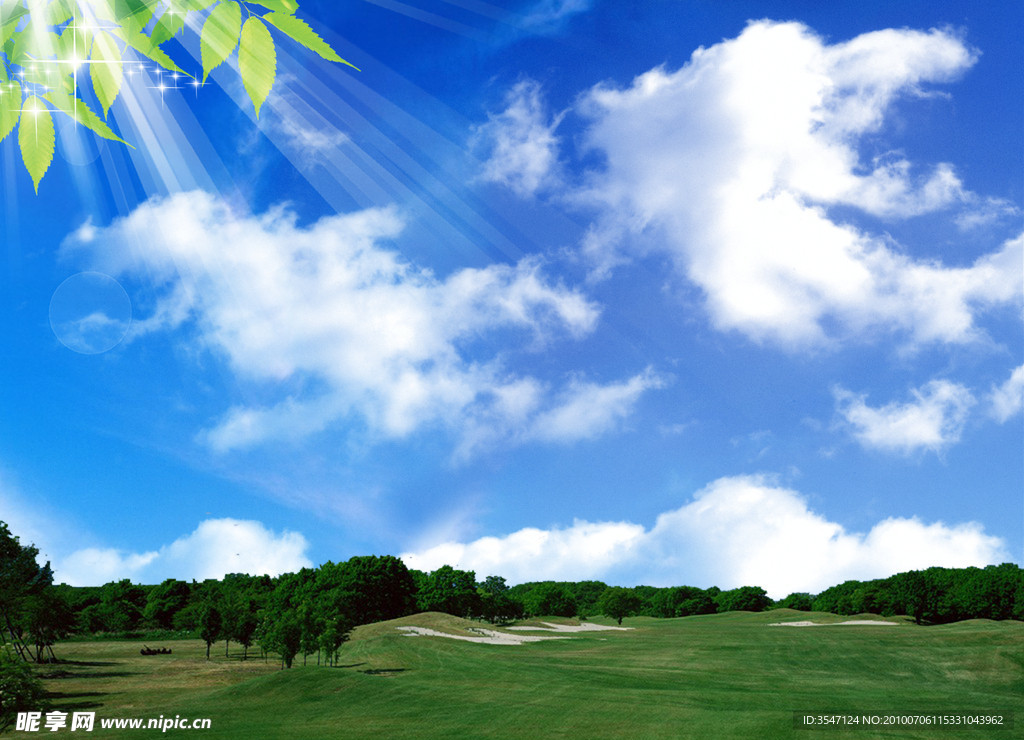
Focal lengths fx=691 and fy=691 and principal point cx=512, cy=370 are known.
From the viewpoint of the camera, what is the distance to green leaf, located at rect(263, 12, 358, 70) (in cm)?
293

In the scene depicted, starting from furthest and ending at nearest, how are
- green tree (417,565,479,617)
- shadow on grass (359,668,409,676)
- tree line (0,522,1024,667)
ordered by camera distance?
1. green tree (417,565,479,617)
2. tree line (0,522,1024,667)
3. shadow on grass (359,668,409,676)

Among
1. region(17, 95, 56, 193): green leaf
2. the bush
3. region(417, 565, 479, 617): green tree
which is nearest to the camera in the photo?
region(17, 95, 56, 193): green leaf

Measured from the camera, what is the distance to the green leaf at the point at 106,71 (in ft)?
11.3

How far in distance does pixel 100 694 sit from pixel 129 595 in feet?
272

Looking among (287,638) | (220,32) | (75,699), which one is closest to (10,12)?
(220,32)

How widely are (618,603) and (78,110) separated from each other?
386 feet

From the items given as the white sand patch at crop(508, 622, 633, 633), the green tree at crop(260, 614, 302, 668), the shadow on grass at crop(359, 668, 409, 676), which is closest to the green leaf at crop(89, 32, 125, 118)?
the shadow on grass at crop(359, 668, 409, 676)

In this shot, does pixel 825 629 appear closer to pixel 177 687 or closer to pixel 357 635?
pixel 357 635

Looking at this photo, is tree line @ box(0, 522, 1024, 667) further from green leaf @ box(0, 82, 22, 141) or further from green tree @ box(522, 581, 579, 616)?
green leaf @ box(0, 82, 22, 141)

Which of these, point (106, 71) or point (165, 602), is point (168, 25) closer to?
point (106, 71)

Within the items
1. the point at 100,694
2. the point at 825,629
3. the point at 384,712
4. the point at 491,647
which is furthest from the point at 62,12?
the point at 825,629

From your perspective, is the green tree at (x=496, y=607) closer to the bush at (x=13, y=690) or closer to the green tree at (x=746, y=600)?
the green tree at (x=746, y=600)

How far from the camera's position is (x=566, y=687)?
38.4 m

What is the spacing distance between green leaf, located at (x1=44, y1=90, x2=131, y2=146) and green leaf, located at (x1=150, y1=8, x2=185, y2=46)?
0.51 metres
